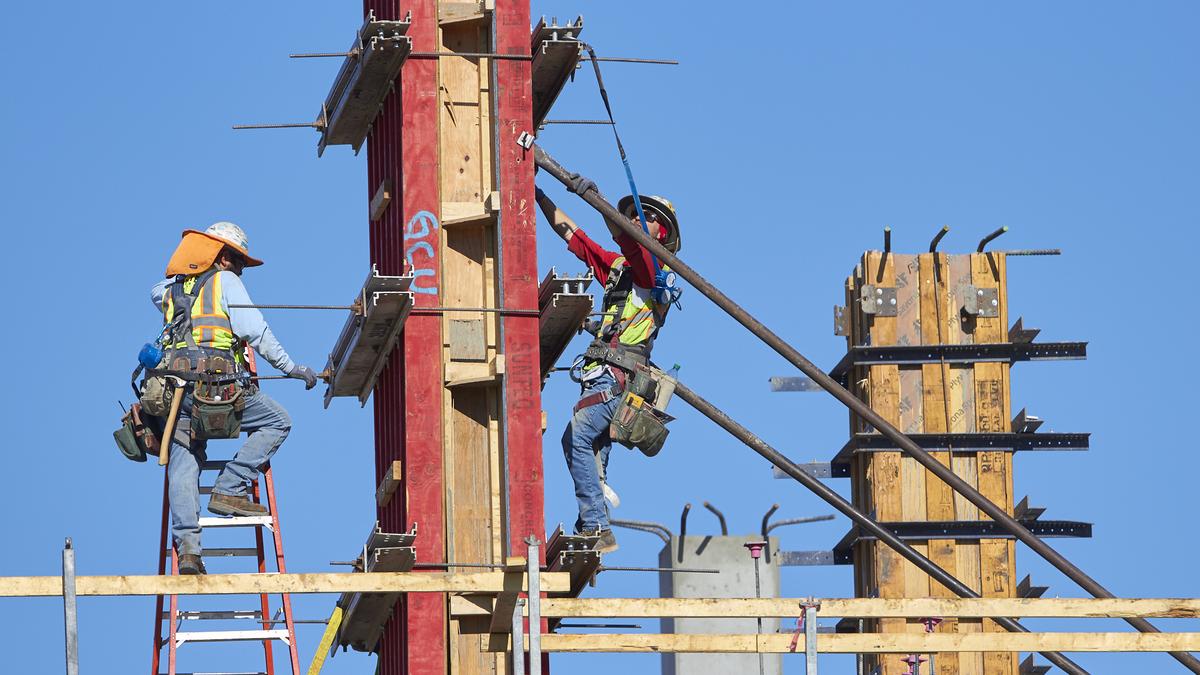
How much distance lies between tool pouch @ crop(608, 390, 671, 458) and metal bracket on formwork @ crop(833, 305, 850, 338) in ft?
19.0

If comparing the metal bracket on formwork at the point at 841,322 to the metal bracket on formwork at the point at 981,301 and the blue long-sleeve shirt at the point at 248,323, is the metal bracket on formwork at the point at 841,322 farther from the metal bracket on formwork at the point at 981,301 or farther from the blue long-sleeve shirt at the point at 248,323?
the blue long-sleeve shirt at the point at 248,323

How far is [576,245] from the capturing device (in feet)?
76.1

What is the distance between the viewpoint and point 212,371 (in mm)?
21609

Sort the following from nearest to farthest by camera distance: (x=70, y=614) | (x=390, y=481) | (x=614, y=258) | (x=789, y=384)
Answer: (x=70, y=614)
(x=390, y=481)
(x=614, y=258)
(x=789, y=384)

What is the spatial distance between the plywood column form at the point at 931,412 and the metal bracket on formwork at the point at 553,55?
17.1 feet

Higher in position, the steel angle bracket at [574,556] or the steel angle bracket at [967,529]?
the steel angle bracket at [967,529]

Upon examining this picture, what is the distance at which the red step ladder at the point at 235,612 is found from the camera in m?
22.6

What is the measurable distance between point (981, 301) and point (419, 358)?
7830 mm

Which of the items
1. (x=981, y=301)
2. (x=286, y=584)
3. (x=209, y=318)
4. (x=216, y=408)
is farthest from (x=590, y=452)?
(x=981, y=301)

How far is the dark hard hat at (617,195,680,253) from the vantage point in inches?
934

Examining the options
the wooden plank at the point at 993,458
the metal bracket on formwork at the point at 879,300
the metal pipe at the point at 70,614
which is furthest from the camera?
the metal bracket on formwork at the point at 879,300

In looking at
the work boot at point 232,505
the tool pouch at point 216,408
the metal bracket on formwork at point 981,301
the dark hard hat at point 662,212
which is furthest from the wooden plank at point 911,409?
the tool pouch at point 216,408

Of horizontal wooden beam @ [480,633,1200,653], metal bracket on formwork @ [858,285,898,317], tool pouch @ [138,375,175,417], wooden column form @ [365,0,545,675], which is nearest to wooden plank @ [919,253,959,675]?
metal bracket on formwork @ [858,285,898,317]

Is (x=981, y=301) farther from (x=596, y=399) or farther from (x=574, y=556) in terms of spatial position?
(x=574, y=556)
